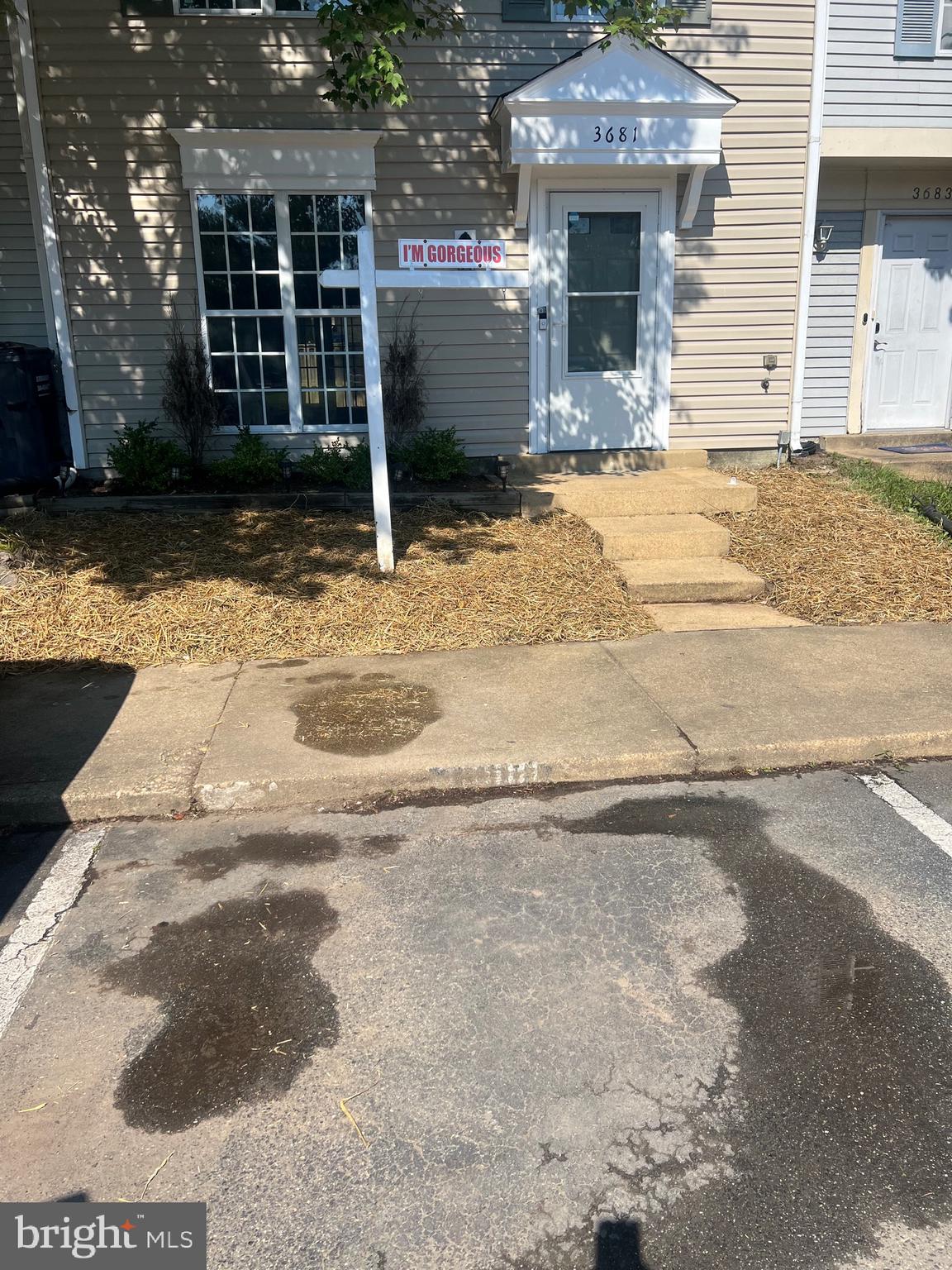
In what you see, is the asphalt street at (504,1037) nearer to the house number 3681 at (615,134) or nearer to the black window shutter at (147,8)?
the house number 3681 at (615,134)

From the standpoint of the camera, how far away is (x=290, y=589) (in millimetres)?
6965

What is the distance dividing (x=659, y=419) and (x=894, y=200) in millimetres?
3812

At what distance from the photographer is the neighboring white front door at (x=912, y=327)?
10.9 metres

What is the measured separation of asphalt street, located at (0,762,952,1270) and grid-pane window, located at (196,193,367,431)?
19.5 ft

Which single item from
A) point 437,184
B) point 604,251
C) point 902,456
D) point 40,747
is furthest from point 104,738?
point 902,456

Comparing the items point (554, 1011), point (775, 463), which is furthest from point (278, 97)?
point (554, 1011)

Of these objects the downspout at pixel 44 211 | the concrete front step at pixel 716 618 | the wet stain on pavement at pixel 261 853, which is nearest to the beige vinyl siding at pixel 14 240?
the downspout at pixel 44 211

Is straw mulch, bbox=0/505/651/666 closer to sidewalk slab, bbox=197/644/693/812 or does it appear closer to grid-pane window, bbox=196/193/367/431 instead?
sidewalk slab, bbox=197/644/693/812

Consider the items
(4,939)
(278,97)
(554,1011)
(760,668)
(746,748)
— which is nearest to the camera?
(554,1011)

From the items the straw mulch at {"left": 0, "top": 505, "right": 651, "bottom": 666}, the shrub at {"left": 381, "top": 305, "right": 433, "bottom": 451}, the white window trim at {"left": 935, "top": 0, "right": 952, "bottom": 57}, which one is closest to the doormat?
the white window trim at {"left": 935, "top": 0, "right": 952, "bottom": 57}

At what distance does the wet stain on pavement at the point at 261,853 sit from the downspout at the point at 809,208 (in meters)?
7.59

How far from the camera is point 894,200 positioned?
10734mm

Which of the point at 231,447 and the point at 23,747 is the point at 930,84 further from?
the point at 23,747

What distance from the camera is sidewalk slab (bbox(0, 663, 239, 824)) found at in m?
4.45
